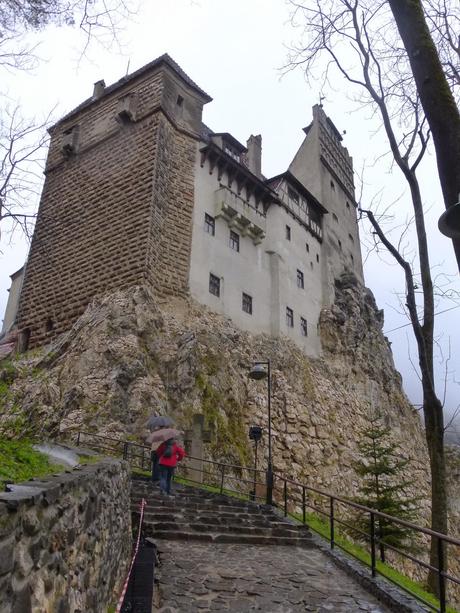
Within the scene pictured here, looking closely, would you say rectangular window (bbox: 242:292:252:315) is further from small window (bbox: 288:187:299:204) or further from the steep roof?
the steep roof

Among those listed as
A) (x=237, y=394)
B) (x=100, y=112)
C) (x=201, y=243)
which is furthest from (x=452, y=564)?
(x=100, y=112)

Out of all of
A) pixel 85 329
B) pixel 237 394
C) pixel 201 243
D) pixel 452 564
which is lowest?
pixel 452 564

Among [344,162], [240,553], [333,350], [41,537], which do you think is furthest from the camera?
[344,162]

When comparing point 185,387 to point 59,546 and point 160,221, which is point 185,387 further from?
point 59,546

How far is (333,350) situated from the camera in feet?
89.8

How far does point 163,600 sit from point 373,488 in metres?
11.5

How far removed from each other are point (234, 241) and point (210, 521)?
16.0 m

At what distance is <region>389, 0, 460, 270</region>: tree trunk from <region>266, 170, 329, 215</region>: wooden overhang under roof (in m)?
22.8

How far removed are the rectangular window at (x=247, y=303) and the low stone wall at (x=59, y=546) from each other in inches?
713

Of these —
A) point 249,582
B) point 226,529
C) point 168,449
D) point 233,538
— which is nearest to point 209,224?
point 168,449

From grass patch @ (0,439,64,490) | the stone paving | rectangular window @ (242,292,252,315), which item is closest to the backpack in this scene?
the stone paving

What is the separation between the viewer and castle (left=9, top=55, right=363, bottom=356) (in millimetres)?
20047

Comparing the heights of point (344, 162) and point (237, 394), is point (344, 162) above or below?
above

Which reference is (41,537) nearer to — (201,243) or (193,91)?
(201,243)
